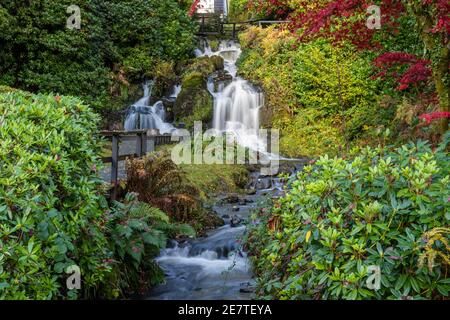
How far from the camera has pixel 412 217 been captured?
2.98m

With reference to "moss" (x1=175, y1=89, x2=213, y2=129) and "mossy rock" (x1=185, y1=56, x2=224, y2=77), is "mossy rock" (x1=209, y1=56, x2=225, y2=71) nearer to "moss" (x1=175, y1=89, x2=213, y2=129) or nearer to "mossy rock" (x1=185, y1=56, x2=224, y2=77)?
"mossy rock" (x1=185, y1=56, x2=224, y2=77)

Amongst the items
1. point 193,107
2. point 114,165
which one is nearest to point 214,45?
point 193,107

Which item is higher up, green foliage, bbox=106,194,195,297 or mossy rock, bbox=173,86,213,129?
mossy rock, bbox=173,86,213,129

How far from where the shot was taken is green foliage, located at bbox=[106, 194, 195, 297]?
207 inches

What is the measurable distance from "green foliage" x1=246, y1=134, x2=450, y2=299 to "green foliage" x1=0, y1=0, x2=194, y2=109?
49.5 ft

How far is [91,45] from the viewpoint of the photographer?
59.3ft

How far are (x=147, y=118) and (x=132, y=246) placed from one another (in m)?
13.0

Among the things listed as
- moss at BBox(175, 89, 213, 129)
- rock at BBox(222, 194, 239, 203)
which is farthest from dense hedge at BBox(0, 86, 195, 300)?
moss at BBox(175, 89, 213, 129)

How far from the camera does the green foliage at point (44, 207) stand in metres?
2.89

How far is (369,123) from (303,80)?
518cm

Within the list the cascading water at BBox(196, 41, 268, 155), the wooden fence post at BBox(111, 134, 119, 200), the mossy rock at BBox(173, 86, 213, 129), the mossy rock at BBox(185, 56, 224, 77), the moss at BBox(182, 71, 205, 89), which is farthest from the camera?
the mossy rock at BBox(185, 56, 224, 77)

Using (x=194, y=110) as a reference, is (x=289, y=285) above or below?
below

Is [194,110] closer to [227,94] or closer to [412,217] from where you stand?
[227,94]

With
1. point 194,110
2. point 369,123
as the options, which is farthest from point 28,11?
point 369,123
